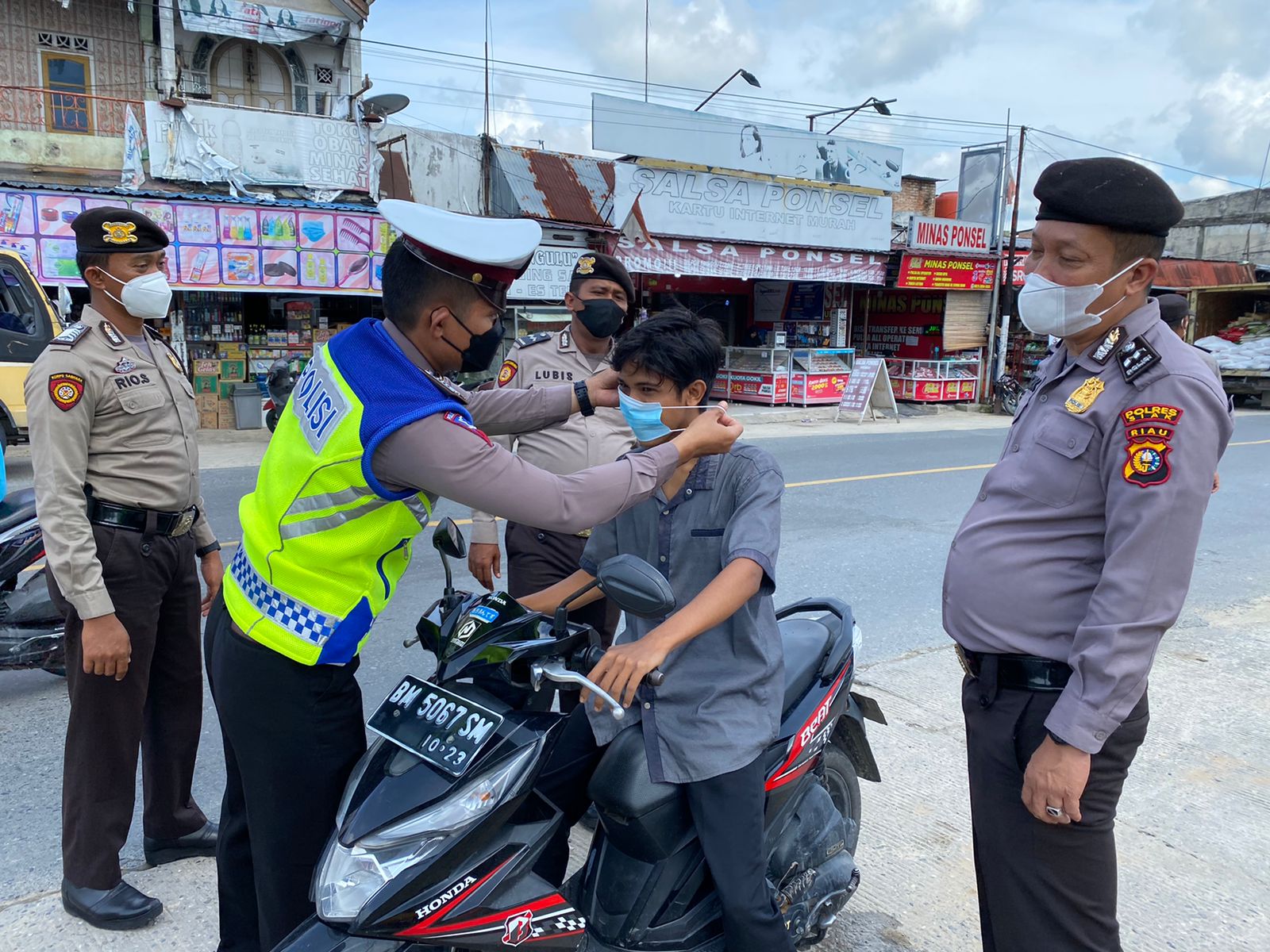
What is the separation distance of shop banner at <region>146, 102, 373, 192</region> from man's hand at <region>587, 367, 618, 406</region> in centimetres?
1229

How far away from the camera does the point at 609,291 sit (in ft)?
11.5

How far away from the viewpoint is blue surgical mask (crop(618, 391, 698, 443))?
2.19m

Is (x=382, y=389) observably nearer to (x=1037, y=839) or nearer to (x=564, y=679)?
(x=564, y=679)

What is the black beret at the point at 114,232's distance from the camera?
9.22 feet

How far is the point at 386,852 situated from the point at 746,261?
16766mm

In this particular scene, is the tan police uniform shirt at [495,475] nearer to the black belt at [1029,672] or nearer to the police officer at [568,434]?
the black belt at [1029,672]

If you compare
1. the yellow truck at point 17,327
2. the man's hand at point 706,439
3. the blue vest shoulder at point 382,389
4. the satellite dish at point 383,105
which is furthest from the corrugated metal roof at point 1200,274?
the blue vest shoulder at point 382,389

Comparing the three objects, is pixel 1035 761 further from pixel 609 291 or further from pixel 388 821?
pixel 609 291

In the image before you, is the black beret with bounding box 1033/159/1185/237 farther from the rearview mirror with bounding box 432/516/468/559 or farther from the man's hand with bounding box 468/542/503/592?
the man's hand with bounding box 468/542/503/592

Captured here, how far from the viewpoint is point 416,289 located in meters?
1.90

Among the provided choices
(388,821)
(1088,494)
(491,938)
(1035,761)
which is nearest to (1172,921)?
(1035,761)

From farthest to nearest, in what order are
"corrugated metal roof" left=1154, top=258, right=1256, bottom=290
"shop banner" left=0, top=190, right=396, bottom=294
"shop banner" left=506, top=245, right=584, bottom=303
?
1. "corrugated metal roof" left=1154, top=258, right=1256, bottom=290
2. "shop banner" left=506, top=245, right=584, bottom=303
3. "shop banner" left=0, top=190, right=396, bottom=294

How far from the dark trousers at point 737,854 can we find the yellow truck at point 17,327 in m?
9.02

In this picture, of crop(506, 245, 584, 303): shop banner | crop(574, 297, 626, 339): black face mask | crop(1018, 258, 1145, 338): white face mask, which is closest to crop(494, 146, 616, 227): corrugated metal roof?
crop(506, 245, 584, 303): shop banner
